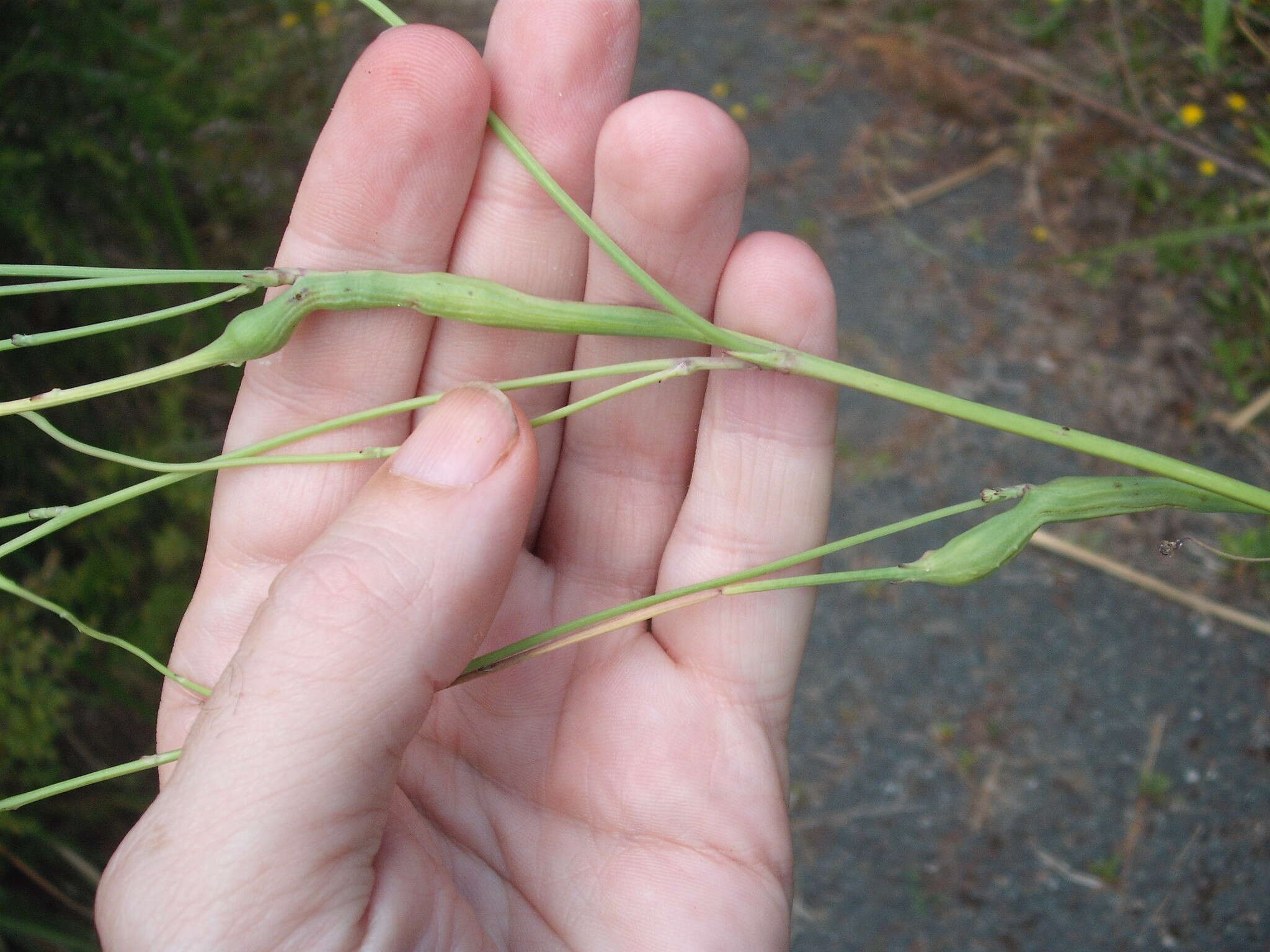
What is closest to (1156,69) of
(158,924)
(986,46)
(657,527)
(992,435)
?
(986,46)

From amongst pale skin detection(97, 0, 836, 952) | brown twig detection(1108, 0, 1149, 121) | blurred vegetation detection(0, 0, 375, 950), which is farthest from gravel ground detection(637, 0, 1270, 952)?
blurred vegetation detection(0, 0, 375, 950)

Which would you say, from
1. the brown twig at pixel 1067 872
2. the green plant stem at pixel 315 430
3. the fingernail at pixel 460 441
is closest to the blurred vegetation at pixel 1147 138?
the brown twig at pixel 1067 872

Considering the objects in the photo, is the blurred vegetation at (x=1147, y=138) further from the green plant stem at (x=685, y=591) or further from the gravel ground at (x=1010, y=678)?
the green plant stem at (x=685, y=591)

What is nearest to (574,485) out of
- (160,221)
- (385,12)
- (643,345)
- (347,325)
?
(643,345)

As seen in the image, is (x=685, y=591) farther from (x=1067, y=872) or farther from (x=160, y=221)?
(x=160, y=221)

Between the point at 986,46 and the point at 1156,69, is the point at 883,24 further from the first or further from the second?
the point at 1156,69
